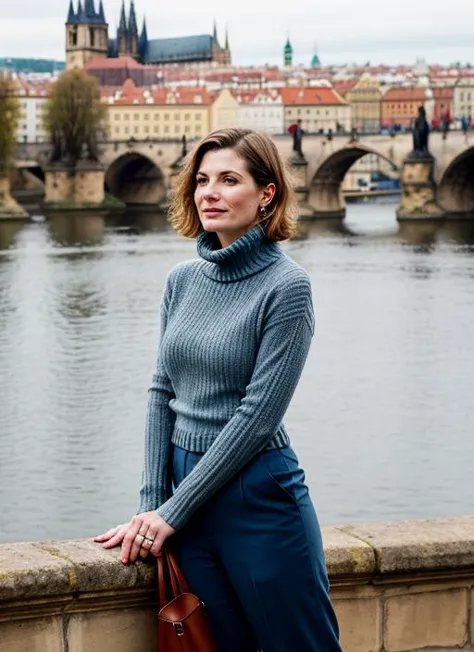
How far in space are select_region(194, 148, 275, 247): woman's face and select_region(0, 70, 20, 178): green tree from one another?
113ft

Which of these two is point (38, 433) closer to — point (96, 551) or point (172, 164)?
point (96, 551)

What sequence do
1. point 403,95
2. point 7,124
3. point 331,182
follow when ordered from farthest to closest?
point 403,95
point 331,182
point 7,124

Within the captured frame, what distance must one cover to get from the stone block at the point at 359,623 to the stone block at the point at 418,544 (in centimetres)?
7

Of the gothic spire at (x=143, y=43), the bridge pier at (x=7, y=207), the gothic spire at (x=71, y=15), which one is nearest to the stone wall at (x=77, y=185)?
the bridge pier at (x=7, y=207)

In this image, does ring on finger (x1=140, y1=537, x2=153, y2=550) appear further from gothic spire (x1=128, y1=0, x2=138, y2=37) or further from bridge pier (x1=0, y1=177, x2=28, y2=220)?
gothic spire (x1=128, y1=0, x2=138, y2=37)

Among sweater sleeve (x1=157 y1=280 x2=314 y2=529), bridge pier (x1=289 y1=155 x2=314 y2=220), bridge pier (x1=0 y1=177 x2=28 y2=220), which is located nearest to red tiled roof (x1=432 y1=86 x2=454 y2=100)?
bridge pier (x1=289 y1=155 x2=314 y2=220)

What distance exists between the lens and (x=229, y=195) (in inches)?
78.4

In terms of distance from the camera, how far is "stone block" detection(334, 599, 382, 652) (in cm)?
218

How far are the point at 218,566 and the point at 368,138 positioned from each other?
3721cm

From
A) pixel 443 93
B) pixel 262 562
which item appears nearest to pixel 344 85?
pixel 443 93

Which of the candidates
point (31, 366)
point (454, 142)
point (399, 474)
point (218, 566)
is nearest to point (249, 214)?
point (218, 566)

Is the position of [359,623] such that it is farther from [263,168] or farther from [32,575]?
[263,168]

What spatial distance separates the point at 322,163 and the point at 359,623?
3697 centimetres

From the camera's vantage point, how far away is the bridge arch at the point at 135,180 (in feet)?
145
